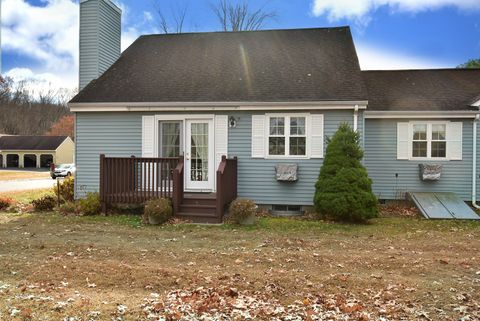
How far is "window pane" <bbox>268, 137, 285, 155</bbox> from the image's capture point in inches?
429

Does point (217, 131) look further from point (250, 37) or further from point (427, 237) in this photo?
point (427, 237)

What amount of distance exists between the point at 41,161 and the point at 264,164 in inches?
1885

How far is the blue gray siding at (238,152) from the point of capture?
10805mm

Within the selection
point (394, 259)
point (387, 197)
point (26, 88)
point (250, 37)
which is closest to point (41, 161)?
point (26, 88)

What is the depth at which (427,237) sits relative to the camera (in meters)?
7.95

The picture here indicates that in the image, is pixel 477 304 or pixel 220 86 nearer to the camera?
pixel 477 304

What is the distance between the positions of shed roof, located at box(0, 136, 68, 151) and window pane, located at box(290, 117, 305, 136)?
45806 millimetres

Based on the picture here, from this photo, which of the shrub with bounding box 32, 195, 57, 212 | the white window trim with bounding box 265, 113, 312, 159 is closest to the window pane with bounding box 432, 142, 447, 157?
the white window trim with bounding box 265, 113, 312, 159

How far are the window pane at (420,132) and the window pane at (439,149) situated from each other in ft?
1.22

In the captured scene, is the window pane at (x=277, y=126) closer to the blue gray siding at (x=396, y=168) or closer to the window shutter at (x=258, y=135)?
the window shutter at (x=258, y=135)

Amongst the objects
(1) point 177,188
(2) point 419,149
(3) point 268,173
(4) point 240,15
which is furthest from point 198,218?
(4) point 240,15

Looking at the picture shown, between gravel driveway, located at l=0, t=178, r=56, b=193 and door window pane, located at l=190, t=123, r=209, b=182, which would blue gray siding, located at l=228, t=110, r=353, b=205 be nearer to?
door window pane, located at l=190, t=123, r=209, b=182

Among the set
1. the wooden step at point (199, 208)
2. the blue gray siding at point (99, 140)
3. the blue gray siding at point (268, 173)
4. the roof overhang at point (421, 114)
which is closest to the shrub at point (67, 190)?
the blue gray siding at point (99, 140)

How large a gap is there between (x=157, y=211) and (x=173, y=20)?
62.3 ft
